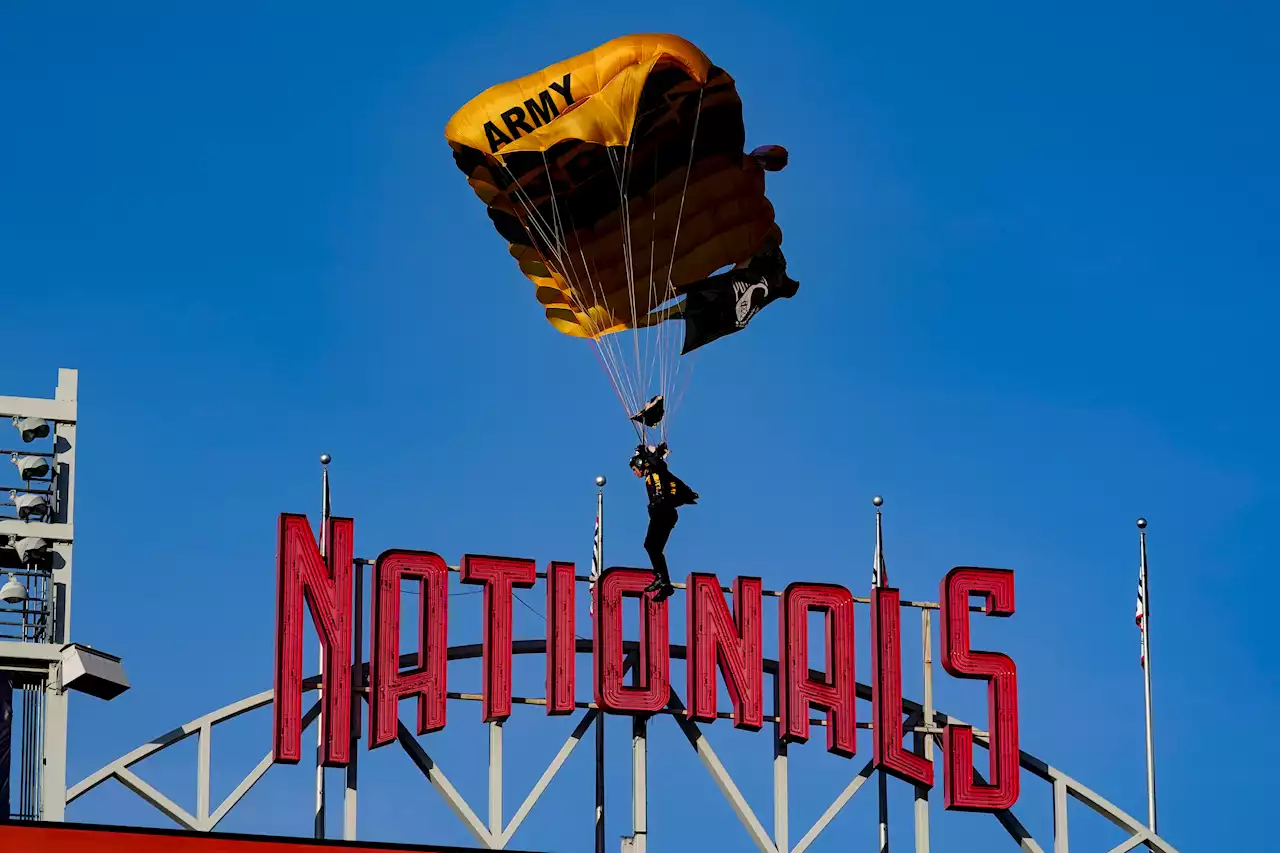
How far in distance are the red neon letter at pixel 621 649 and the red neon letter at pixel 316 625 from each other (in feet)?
14.5

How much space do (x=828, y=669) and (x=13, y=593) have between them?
47.8 ft

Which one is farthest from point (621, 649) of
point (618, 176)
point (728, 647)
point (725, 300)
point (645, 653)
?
point (618, 176)

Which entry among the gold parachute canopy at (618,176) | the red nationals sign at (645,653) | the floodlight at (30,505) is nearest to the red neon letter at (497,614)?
the red nationals sign at (645,653)

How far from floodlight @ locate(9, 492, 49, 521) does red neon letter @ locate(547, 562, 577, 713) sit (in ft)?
29.0

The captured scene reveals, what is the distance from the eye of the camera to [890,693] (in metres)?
60.2

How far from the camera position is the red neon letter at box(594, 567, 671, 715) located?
58.2 meters

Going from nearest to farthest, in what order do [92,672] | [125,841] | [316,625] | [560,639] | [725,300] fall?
1. [125,841]
2. [92,672]
3. [316,625]
4. [560,639]
5. [725,300]

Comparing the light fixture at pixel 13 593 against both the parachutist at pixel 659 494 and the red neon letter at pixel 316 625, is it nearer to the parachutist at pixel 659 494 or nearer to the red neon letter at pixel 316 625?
the red neon letter at pixel 316 625

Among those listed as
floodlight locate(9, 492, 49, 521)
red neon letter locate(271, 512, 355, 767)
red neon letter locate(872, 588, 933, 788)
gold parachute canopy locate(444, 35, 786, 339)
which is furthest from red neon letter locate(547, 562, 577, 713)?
floodlight locate(9, 492, 49, 521)

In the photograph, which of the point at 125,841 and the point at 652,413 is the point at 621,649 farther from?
the point at 125,841

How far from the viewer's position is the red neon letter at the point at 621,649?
58.2 m

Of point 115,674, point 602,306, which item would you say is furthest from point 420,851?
point 602,306

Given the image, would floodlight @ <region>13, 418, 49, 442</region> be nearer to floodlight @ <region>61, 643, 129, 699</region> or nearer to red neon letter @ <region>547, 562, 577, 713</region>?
floodlight @ <region>61, 643, 129, 699</region>

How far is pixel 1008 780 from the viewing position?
59844mm
